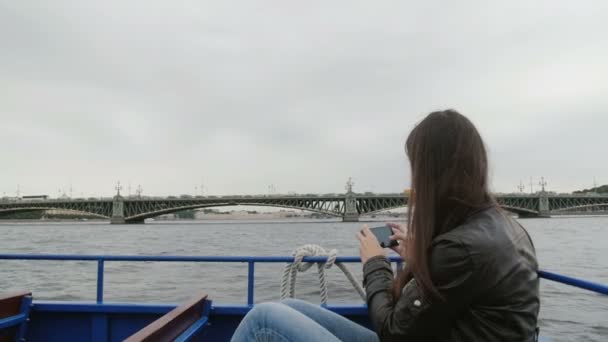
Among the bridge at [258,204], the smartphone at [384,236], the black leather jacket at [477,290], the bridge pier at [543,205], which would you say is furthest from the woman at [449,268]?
the bridge pier at [543,205]

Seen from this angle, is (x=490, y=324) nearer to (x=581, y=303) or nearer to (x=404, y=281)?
(x=404, y=281)

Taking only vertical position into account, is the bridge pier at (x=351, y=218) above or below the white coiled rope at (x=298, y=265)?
below

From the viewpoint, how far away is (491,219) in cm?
159

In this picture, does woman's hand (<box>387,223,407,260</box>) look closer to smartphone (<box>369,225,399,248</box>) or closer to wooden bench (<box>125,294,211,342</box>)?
smartphone (<box>369,225,399,248</box>)

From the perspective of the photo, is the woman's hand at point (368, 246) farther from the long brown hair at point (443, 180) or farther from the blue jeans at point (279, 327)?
the blue jeans at point (279, 327)

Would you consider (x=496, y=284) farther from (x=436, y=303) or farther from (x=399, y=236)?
(x=399, y=236)

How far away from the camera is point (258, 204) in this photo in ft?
252

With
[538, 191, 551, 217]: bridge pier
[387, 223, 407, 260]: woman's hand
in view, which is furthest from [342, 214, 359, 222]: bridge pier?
[387, 223, 407, 260]: woman's hand

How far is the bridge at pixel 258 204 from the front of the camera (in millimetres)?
76375

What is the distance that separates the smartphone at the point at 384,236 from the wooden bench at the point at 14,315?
11.1 ft

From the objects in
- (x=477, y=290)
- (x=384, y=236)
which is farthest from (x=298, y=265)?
(x=477, y=290)

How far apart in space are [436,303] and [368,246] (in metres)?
0.59

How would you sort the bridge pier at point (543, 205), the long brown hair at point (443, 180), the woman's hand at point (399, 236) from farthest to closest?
the bridge pier at point (543, 205), the woman's hand at point (399, 236), the long brown hair at point (443, 180)

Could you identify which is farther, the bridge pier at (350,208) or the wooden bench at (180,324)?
the bridge pier at (350,208)
